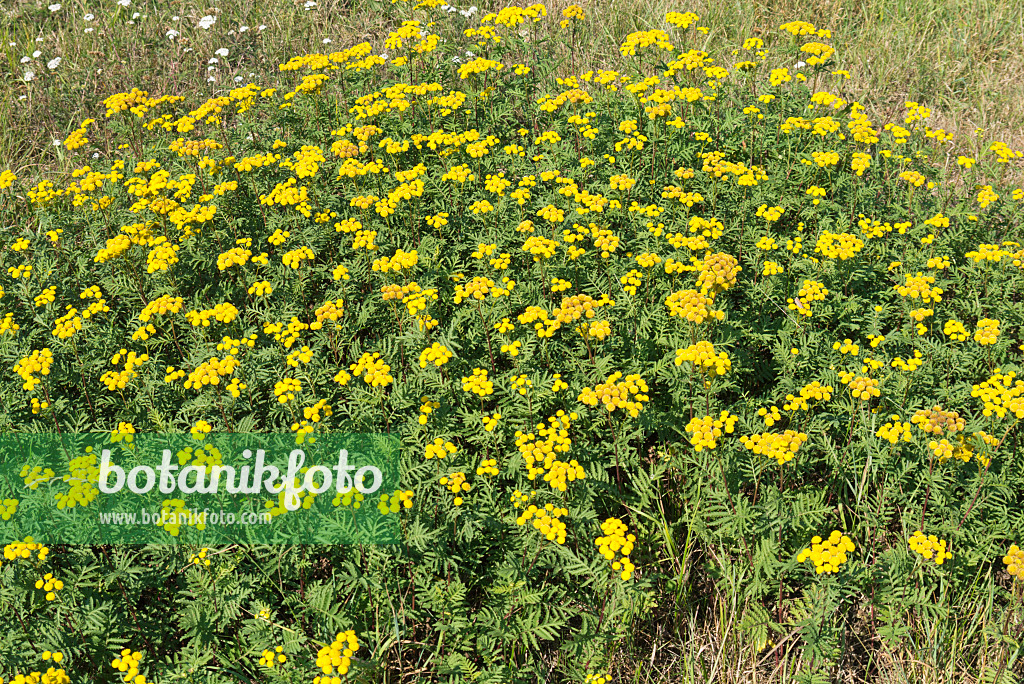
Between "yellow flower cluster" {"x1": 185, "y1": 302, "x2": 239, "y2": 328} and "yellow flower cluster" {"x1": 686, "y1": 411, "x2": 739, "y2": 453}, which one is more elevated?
"yellow flower cluster" {"x1": 185, "y1": 302, "x2": 239, "y2": 328}

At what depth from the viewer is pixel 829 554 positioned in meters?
3.25

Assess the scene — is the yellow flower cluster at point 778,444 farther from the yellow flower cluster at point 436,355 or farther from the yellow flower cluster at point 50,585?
the yellow flower cluster at point 50,585

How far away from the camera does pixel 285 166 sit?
6.37 metres

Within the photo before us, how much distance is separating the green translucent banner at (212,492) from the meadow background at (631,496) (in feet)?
0.44

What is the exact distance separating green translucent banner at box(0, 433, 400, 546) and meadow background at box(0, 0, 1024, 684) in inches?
5.3

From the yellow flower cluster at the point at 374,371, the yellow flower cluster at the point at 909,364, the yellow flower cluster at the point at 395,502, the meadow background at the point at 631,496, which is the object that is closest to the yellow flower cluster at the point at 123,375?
the meadow background at the point at 631,496

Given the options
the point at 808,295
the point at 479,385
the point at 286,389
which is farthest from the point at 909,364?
the point at 286,389

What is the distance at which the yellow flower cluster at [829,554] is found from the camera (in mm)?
3238

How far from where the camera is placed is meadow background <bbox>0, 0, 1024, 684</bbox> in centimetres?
354

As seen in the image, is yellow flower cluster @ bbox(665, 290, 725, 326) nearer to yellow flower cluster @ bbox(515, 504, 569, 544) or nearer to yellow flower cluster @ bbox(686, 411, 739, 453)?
yellow flower cluster @ bbox(686, 411, 739, 453)

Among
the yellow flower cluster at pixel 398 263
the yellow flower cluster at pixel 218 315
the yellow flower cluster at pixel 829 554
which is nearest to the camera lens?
the yellow flower cluster at pixel 829 554

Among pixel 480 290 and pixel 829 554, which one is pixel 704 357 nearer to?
pixel 829 554

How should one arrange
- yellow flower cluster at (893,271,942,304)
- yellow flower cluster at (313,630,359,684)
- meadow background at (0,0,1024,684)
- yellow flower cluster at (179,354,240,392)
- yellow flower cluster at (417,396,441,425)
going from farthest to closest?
yellow flower cluster at (893,271,942,304)
yellow flower cluster at (179,354,240,392)
yellow flower cluster at (417,396,441,425)
meadow background at (0,0,1024,684)
yellow flower cluster at (313,630,359,684)

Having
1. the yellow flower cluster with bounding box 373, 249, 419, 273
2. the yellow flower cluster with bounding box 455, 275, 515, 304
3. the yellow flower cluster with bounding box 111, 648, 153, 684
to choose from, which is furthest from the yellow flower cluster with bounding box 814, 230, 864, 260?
the yellow flower cluster with bounding box 111, 648, 153, 684
